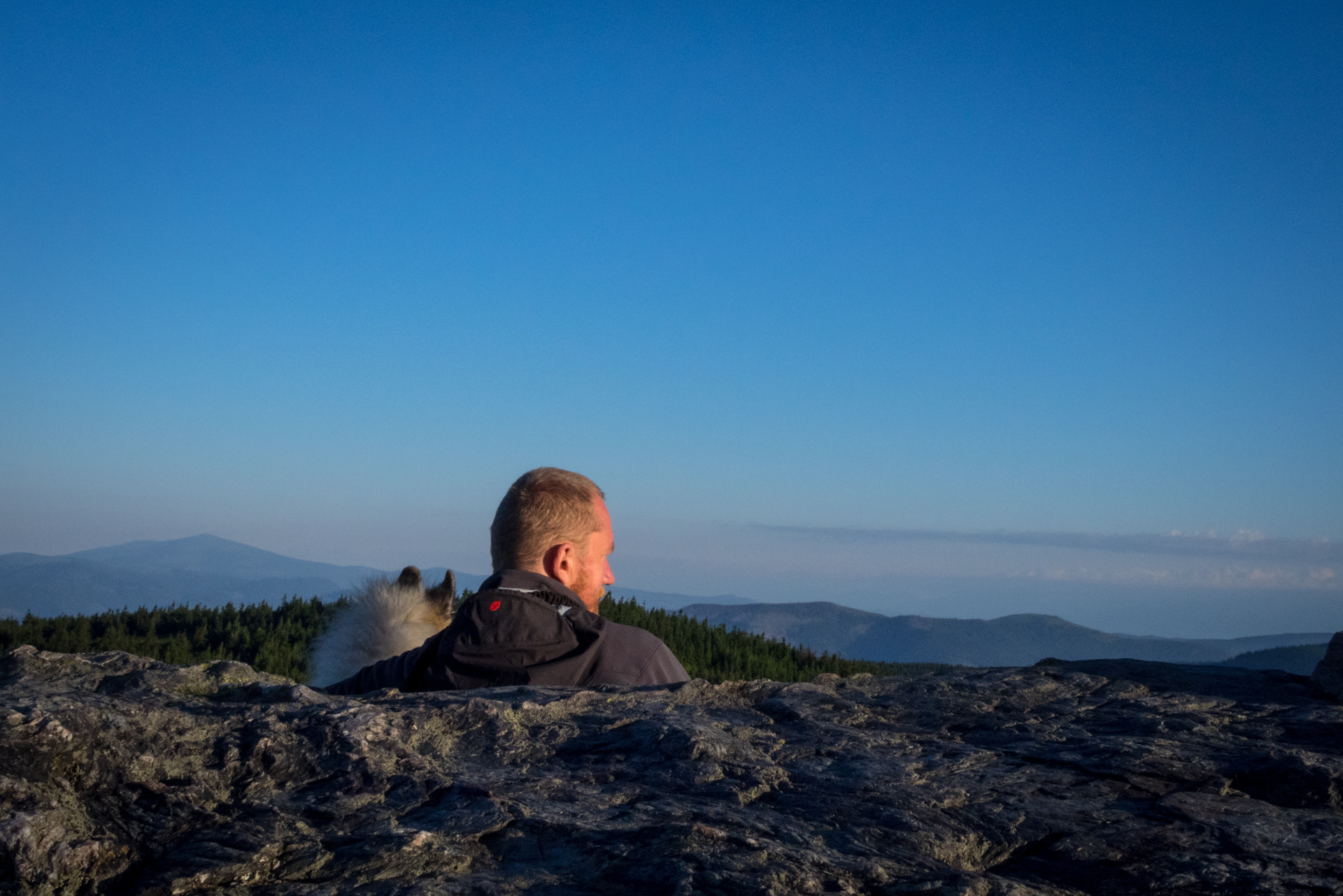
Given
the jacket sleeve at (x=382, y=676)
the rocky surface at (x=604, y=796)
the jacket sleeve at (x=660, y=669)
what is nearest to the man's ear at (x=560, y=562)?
the jacket sleeve at (x=660, y=669)

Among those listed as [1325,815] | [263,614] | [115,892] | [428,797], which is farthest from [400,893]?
[263,614]

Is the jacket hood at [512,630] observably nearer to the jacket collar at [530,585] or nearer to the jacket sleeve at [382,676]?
the jacket collar at [530,585]

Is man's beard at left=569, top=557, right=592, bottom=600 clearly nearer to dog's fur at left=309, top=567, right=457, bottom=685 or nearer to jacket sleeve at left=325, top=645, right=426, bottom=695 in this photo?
dog's fur at left=309, top=567, right=457, bottom=685

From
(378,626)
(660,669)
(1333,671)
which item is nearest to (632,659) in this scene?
(660,669)

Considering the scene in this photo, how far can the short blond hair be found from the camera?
157 inches

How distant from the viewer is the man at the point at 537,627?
320 cm

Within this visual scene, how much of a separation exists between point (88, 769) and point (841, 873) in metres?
1.49

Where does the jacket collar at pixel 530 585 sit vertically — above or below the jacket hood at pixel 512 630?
above

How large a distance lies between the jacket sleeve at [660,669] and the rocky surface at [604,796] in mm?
935

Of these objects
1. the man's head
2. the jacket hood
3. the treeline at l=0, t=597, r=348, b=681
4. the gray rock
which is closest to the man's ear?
the man's head

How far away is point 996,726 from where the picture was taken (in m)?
2.57

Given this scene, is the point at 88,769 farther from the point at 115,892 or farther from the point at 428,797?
the point at 428,797

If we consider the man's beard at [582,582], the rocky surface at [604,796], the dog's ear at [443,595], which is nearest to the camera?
the rocky surface at [604,796]

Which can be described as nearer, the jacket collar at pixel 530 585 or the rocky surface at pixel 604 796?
the rocky surface at pixel 604 796
